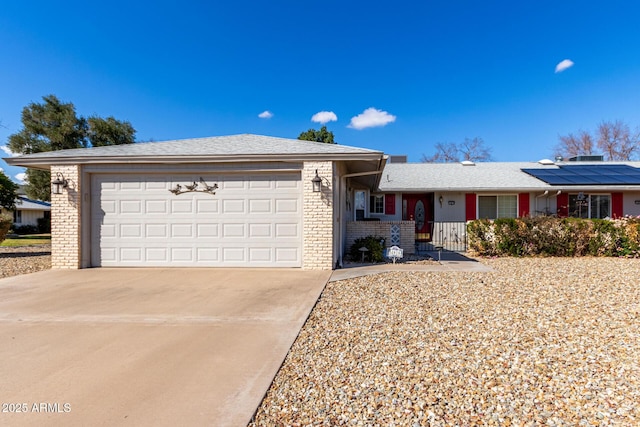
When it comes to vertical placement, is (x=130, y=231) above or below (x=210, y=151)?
below

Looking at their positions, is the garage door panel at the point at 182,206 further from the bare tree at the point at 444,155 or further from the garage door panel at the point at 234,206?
the bare tree at the point at 444,155

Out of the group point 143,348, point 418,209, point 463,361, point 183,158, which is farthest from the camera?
point 418,209

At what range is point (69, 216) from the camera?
8.12 metres

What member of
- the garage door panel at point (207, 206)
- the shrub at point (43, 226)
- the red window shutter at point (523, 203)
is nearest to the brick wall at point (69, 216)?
the garage door panel at point (207, 206)

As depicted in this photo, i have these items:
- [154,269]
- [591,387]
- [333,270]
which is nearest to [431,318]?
[591,387]

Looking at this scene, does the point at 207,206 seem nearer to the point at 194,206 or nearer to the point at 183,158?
the point at 194,206

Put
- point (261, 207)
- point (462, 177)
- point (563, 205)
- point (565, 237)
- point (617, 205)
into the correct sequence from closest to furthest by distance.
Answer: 1. point (261, 207)
2. point (565, 237)
3. point (617, 205)
4. point (563, 205)
5. point (462, 177)

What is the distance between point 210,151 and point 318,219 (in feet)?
10.4

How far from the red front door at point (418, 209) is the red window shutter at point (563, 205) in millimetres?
5607

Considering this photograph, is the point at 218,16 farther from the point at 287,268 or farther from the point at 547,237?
the point at 547,237

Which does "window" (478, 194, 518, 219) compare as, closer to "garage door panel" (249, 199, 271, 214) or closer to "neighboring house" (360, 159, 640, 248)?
"neighboring house" (360, 159, 640, 248)

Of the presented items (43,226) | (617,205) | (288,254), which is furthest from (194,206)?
(43,226)

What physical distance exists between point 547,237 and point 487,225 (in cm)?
169

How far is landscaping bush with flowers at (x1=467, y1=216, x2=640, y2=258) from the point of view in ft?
32.7
